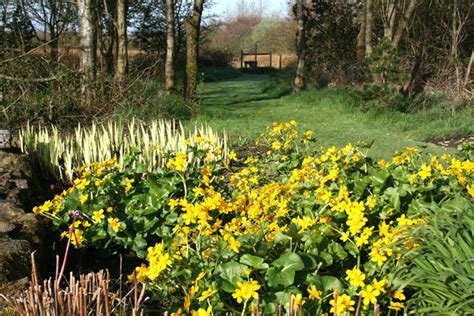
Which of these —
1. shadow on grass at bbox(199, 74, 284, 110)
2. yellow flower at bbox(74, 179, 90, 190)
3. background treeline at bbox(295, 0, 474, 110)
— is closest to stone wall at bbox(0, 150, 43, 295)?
yellow flower at bbox(74, 179, 90, 190)

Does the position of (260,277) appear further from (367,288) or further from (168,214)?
(168,214)

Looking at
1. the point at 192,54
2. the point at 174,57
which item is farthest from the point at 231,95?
the point at 192,54

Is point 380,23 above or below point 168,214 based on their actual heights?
above

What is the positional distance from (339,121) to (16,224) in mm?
7465

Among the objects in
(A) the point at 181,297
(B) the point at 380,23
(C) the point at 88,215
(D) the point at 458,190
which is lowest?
(A) the point at 181,297

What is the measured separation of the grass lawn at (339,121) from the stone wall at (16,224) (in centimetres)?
247

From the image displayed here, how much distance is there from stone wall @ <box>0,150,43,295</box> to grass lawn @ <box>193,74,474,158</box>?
8.09 feet

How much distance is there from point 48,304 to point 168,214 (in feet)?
5.05

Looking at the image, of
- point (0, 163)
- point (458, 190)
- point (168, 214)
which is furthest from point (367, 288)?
point (0, 163)

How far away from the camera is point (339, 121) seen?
970cm

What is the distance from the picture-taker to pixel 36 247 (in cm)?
295

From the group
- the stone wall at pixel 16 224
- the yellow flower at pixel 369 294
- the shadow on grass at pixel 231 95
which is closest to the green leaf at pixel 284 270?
the yellow flower at pixel 369 294

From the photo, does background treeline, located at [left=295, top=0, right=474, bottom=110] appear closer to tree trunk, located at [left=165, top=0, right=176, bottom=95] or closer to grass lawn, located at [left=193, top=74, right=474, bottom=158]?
grass lawn, located at [left=193, top=74, right=474, bottom=158]

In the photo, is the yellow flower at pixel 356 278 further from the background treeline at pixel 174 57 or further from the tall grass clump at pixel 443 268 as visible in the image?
the background treeline at pixel 174 57
